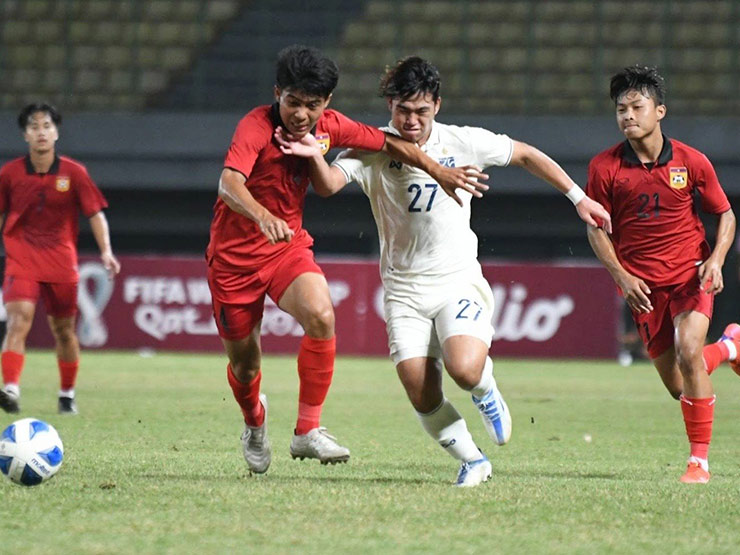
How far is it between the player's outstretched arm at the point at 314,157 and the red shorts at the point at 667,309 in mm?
1651

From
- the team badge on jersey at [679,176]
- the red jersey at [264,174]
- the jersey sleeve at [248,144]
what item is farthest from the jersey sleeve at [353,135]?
the team badge on jersey at [679,176]

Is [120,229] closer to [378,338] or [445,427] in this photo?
[378,338]

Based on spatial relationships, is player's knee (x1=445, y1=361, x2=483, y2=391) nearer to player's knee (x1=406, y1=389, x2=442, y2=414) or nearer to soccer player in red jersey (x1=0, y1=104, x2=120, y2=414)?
player's knee (x1=406, y1=389, x2=442, y2=414)

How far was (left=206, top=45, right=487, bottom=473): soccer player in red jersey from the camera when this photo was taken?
5602 mm

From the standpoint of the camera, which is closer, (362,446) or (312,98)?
(312,98)

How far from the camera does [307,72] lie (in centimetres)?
554

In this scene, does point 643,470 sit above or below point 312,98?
below

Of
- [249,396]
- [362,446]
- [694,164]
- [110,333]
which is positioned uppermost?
[694,164]

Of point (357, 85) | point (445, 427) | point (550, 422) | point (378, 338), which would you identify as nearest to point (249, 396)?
point (445, 427)

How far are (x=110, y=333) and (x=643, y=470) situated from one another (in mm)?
11005

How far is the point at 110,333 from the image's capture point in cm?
1667

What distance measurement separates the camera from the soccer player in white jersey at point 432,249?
5.77 meters

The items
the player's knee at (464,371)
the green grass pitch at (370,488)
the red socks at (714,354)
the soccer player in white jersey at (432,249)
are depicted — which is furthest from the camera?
the red socks at (714,354)

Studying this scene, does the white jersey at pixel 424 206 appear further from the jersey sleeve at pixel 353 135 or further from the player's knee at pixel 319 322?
the player's knee at pixel 319 322
